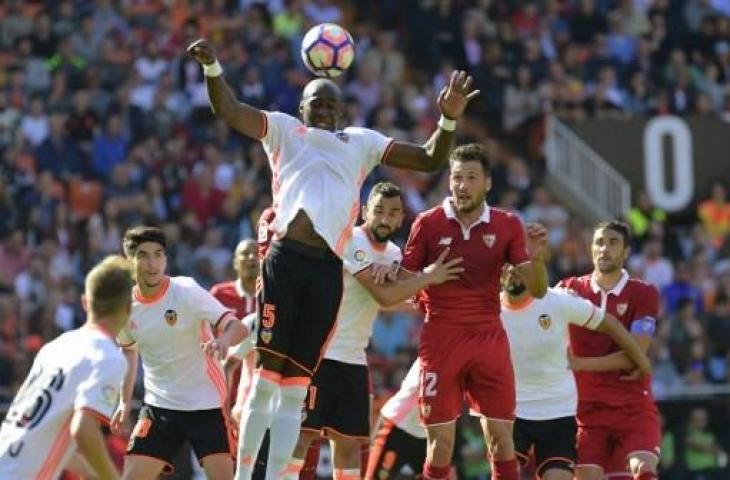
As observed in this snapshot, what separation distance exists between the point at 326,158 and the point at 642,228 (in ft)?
47.8

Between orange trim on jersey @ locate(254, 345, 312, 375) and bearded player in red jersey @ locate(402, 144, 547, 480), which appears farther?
bearded player in red jersey @ locate(402, 144, 547, 480)

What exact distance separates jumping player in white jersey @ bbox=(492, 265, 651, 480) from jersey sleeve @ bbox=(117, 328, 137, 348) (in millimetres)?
2842

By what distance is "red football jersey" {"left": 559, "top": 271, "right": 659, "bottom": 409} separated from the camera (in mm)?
14289

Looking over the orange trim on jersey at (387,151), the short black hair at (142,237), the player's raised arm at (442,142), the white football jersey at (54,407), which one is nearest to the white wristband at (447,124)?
the player's raised arm at (442,142)

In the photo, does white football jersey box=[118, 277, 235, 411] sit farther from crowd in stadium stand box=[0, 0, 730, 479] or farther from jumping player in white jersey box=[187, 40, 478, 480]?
crowd in stadium stand box=[0, 0, 730, 479]

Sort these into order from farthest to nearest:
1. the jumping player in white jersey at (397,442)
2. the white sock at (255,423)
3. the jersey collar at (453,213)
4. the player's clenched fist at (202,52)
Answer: the jumping player in white jersey at (397,442)
the jersey collar at (453,213)
the white sock at (255,423)
the player's clenched fist at (202,52)

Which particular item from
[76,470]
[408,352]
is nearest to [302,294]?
[76,470]

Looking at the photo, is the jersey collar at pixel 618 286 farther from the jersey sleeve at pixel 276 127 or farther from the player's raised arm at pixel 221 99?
the player's raised arm at pixel 221 99

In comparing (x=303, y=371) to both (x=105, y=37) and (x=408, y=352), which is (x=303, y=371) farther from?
(x=105, y=37)

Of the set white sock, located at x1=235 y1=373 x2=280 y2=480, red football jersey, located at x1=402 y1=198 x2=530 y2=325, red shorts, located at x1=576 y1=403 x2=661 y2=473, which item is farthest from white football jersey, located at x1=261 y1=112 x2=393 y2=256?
red shorts, located at x1=576 y1=403 x2=661 y2=473

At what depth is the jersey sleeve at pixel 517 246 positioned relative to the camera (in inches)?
501

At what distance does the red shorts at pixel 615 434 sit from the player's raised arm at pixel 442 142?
3.32 metres

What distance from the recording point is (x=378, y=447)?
14992mm

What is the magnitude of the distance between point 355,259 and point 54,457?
406cm
